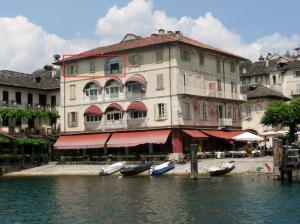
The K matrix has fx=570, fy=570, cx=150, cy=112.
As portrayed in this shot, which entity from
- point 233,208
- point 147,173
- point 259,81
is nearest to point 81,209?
point 233,208

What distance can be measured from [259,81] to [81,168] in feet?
154

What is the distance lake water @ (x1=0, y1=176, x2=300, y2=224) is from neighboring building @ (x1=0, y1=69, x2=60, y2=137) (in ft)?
87.0

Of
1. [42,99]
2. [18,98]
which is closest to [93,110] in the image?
[18,98]

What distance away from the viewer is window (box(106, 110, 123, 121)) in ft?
241

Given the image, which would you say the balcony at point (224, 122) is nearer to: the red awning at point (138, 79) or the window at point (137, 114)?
the window at point (137, 114)

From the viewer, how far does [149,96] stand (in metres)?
71.1

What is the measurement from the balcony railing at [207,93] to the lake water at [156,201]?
733 inches

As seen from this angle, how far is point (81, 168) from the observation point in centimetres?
6738

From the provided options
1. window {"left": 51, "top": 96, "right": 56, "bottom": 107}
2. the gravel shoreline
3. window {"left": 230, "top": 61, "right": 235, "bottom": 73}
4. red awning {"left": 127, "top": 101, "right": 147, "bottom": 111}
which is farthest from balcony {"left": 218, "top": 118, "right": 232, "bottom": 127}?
window {"left": 51, "top": 96, "right": 56, "bottom": 107}

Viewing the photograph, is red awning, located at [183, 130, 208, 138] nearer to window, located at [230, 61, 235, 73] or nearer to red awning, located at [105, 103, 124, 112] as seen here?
red awning, located at [105, 103, 124, 112]

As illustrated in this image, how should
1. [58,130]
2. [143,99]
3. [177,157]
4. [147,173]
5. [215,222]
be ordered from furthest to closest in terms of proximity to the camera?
[58,130]
[143,99]
[177,157]
[147,173]
[215,222]

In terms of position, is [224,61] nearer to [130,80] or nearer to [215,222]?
[130,80]

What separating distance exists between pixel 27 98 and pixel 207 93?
26.9m

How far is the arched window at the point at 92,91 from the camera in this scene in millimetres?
75750
